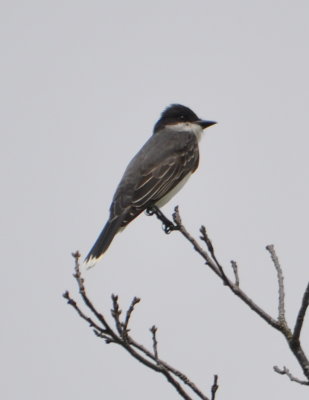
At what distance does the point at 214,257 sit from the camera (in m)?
4.39

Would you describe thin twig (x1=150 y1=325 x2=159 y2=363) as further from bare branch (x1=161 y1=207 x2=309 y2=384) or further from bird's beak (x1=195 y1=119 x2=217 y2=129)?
bird's beak (x1=195 y1=119 x2=217 y2=129)

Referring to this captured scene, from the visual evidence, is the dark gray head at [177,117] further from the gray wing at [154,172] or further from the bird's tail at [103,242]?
the bird's tail at [103,242]

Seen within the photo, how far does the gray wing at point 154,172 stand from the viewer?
27.8 feet

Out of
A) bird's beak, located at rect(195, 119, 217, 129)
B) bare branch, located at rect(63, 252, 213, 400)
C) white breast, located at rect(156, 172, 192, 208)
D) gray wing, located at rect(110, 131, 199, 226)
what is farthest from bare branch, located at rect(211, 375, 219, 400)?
bird's beak, located at rect(195, 119, 217, 129)

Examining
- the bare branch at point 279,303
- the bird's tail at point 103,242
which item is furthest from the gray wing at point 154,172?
the bare branch at point 279,303

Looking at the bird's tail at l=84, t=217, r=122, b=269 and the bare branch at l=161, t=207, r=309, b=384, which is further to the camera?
the bird's tail at l=84, t=217, r=122, b=269

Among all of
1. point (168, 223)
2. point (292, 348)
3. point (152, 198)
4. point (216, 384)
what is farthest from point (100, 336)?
point (152, 198)

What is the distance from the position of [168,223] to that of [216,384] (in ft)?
13.3

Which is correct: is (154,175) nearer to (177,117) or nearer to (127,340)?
(177,117)

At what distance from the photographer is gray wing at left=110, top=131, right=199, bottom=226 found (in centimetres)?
847

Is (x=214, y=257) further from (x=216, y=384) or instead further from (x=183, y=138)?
(x=183, y=138)

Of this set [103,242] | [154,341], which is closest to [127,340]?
[154,341]

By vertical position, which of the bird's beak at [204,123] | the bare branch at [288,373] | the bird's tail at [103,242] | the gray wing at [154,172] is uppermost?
the bird's beak at [204,123]

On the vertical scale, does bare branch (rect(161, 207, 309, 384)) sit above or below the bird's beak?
below
